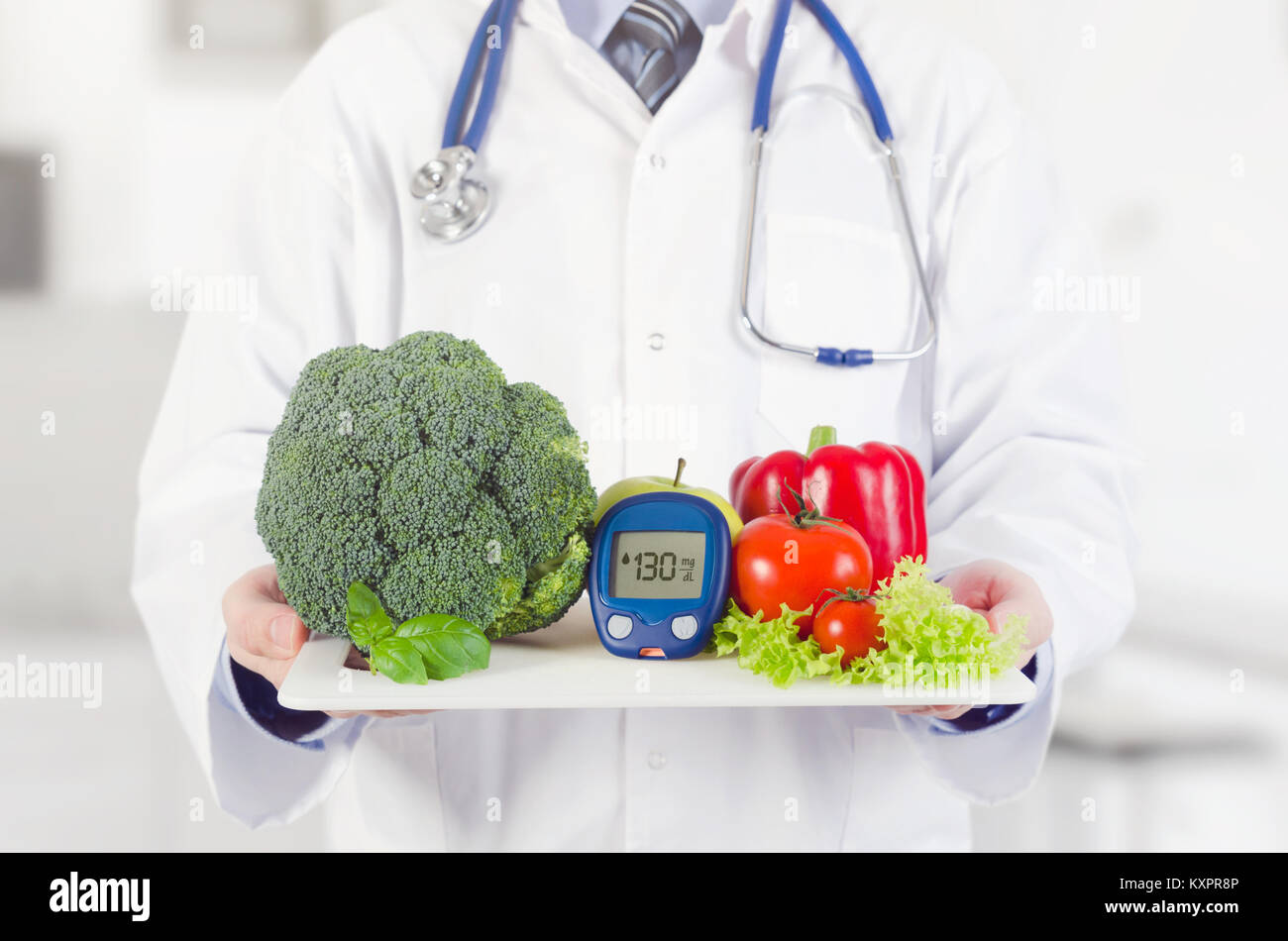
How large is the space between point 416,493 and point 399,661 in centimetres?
11

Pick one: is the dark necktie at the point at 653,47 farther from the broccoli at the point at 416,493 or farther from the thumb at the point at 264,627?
the thumb at the point at 264,627

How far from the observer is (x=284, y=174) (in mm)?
956

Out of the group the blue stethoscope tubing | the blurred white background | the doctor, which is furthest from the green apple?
the blurred white background

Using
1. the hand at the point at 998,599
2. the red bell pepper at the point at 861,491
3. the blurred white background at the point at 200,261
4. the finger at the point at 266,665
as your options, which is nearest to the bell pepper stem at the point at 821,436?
the red bell pepper at the point at 861,491

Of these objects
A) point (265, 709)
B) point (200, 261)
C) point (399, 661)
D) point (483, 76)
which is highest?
point (483, 76)

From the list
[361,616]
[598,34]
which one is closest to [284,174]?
[598,34]

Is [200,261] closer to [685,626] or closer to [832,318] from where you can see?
[832,318]

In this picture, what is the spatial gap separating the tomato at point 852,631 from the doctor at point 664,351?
0.26 m

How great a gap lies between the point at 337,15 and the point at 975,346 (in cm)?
99

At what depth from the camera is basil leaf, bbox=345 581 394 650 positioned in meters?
0.65

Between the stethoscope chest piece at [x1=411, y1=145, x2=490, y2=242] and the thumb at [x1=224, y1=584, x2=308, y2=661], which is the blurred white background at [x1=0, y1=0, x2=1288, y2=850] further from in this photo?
the thumb at [x1=224, y1=584, x2=308, y2=661]

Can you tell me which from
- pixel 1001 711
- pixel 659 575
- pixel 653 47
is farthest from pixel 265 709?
pixel 653 47

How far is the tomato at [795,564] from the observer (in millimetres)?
682

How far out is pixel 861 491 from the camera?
2.56 feet
